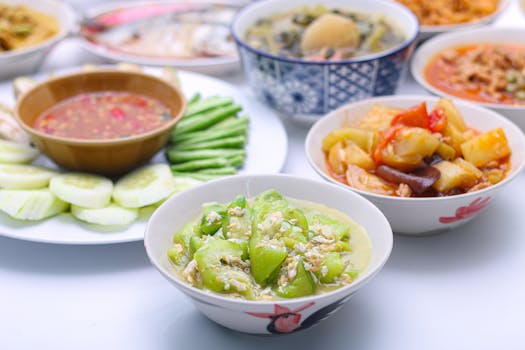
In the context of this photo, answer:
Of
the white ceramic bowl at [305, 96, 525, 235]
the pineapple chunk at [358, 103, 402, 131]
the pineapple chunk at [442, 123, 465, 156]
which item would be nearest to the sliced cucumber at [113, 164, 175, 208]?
the white ceramic bowl at [305, 96, 525, 235]

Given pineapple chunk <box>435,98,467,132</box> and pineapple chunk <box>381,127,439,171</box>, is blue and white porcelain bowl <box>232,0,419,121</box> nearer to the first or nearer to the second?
pineapple chunk <box>435,98,467,132</box>

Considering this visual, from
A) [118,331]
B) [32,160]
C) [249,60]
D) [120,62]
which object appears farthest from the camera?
[120,62]

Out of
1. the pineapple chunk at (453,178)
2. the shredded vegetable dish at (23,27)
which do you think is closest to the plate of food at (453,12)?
the pineapple chunk at (453,178)

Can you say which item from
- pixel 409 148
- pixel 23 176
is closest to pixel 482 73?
pixel 409 148

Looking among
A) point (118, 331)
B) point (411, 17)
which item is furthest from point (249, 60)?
point (118, 331)

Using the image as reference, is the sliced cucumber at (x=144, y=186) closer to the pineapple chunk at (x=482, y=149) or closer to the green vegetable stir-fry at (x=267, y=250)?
the green vegetable stir-fry at (x=267, y=250)

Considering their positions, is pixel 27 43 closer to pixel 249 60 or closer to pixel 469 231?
pixel 249 60
